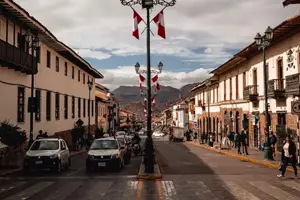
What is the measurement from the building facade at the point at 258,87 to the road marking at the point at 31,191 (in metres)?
14.0

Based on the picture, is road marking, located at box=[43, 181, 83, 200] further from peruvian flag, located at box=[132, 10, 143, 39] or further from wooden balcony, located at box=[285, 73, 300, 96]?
wooden balcony, located at box=[285, 73, 300, 96]

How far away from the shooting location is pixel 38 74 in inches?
1178

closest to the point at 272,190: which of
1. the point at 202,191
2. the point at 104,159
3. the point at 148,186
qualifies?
the point at 202,191

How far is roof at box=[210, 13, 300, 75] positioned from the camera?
75.7 ft

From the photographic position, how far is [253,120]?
3425 centimetres

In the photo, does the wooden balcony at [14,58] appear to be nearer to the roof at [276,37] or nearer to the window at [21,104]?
the window at [21,104]

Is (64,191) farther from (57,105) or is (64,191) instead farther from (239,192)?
(57,105)

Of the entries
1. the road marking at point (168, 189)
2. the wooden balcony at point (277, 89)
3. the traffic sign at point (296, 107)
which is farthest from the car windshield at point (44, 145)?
the wooden balcony at point (277, 89)

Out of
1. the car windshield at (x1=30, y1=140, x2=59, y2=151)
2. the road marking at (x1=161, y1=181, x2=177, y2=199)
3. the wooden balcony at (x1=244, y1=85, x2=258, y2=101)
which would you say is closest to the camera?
the road marking at (x1=161, y1=181, x2=177, y2=199)

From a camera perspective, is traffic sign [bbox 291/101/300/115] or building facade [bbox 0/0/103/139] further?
building facade [bbox 0/0/103/139]

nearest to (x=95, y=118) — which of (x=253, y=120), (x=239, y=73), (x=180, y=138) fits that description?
(x=180, y=138)

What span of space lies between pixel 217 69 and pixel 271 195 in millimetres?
36282

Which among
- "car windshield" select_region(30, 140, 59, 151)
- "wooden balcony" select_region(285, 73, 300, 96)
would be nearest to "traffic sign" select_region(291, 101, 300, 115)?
"wooden balcony" select_region(285, 73, 300, 96)

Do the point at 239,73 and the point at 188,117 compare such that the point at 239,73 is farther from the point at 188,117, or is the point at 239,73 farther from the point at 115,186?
the point at 188,117
